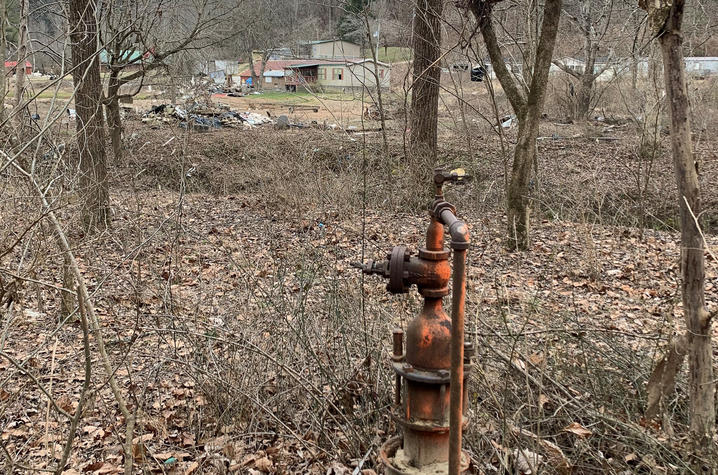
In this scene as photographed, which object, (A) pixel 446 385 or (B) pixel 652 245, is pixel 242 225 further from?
(A) pixel 446 385

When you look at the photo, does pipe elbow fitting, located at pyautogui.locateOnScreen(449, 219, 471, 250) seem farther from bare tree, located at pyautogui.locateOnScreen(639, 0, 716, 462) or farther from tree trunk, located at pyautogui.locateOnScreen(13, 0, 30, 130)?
tree trunk, located at pyautogui.locateOnScreen(13, 0, 30, 130)

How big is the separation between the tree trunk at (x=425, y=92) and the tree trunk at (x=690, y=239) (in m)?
8.16

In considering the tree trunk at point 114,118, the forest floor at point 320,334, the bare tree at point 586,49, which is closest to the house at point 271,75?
the bare tree at point 586,49

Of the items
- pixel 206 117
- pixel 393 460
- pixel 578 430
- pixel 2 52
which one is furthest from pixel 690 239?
pixel 206 117

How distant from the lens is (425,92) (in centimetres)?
1143

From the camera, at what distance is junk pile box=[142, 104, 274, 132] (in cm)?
2149

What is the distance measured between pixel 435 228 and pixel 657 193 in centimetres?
1132

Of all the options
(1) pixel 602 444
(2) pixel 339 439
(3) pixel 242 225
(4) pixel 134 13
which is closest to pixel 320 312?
(2) pixel 339 439

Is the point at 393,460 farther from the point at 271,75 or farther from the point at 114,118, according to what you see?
the point at 271,75

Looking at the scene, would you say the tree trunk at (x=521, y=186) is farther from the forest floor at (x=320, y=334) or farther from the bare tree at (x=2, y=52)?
the bare tree at (x=2, y=52)

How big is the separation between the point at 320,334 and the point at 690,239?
8.07 ft

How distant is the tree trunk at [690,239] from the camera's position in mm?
2652

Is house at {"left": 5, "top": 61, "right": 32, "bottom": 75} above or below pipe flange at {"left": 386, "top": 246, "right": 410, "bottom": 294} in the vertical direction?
above

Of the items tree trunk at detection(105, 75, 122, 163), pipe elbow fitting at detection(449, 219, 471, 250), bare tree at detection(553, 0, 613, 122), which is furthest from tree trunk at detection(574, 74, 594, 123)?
pipe elbow fitting at detection(449, 219, 471, 250)
